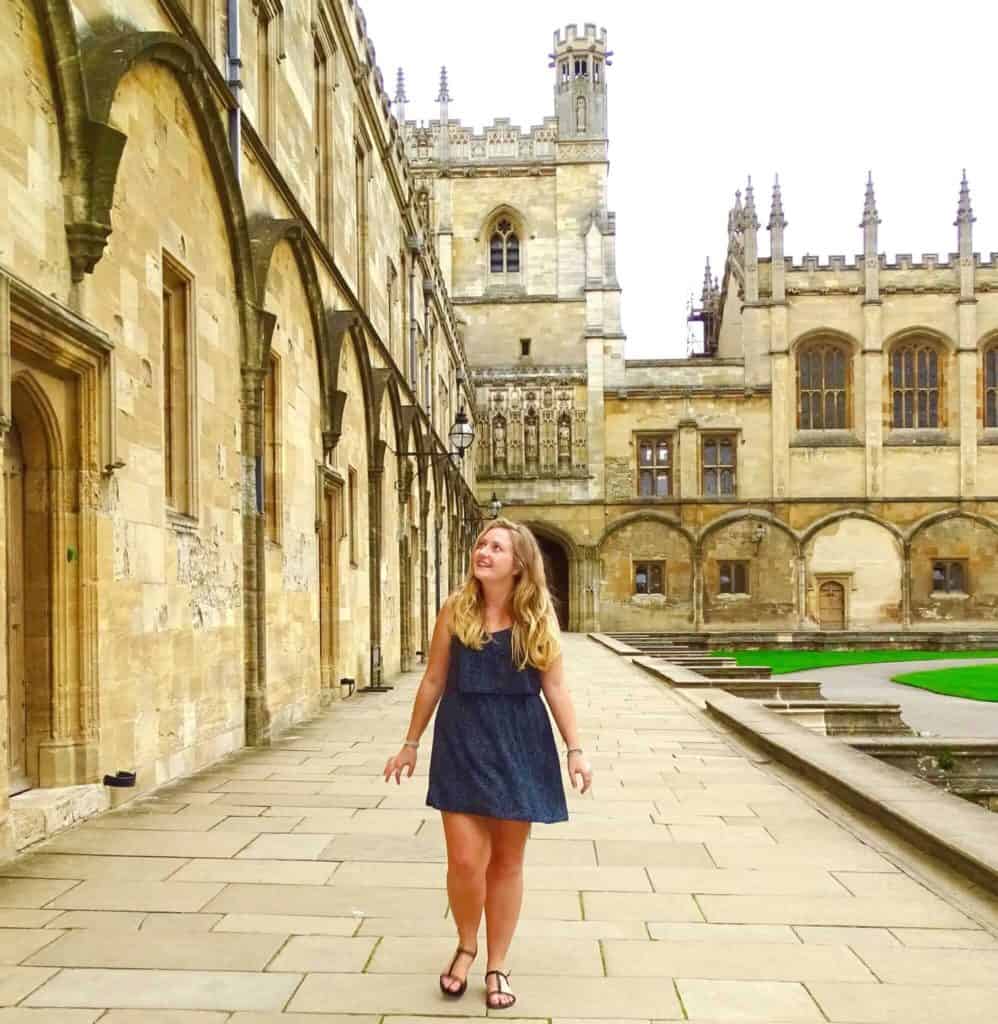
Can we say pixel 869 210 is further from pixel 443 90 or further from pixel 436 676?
pixel 436 676

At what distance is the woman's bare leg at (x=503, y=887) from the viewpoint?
362 centimetres

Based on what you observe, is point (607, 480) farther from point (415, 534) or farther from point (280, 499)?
point (280, 499)

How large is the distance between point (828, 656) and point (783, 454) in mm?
11117

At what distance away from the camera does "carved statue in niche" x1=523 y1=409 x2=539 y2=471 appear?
39125 mm

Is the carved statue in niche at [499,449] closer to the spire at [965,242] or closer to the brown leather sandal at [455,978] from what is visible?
the spire at [965,242]

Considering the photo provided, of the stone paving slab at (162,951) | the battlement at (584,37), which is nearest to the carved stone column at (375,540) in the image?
the stone paving slab at (162,951)

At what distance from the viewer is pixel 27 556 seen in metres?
6.06

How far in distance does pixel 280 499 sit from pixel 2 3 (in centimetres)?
563

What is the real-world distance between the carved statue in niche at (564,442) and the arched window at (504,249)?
6.28m

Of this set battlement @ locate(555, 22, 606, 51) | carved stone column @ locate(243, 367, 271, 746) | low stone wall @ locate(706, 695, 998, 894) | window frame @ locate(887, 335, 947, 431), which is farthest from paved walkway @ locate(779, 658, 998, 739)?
battlement @ locate(555, 22, 606, 51)

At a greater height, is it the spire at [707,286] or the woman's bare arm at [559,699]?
the spire at [707,286]

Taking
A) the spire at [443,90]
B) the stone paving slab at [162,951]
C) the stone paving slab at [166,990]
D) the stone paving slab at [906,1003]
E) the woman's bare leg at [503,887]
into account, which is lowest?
the stone paving slab at [906,1003]

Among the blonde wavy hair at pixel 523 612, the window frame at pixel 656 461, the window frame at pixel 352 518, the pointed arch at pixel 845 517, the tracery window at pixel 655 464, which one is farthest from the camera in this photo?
the tracery window at pixel 655 464

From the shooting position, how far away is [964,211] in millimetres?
39750
